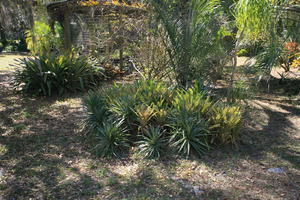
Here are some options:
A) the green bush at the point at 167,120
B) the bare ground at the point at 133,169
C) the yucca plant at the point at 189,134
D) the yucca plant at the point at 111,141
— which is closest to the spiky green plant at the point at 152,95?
the green bush at the point at 167,120

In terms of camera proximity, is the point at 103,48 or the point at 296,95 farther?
the point at 103,48

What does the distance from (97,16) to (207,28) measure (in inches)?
206

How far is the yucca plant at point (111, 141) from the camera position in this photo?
414 cm

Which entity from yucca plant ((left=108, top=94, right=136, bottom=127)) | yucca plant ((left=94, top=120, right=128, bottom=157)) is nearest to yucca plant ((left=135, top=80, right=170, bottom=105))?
yucca plant ((left=108, top=94, right=136, bottom=127))

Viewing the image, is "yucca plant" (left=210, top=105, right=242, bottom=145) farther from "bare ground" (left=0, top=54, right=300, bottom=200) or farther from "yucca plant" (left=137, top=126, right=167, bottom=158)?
"yucca plant" (left=137, top=126, right=167, bottom=158)

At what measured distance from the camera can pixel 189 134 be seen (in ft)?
13.5

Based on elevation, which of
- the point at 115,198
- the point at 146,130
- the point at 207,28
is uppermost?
the point at 207,28

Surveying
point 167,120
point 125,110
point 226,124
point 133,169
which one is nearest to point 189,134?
point 167,120

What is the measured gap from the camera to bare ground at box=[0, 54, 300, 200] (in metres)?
3.26

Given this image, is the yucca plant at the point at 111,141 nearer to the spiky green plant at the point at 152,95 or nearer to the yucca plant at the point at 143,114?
the yucca plant at the point at 143,114

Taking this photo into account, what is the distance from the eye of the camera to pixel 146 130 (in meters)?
4.25

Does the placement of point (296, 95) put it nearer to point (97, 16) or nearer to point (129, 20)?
point (129, 20)

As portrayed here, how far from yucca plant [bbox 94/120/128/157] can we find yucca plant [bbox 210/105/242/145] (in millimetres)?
1476

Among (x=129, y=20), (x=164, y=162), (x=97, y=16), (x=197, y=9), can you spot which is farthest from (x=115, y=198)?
(x=97, y=16)
